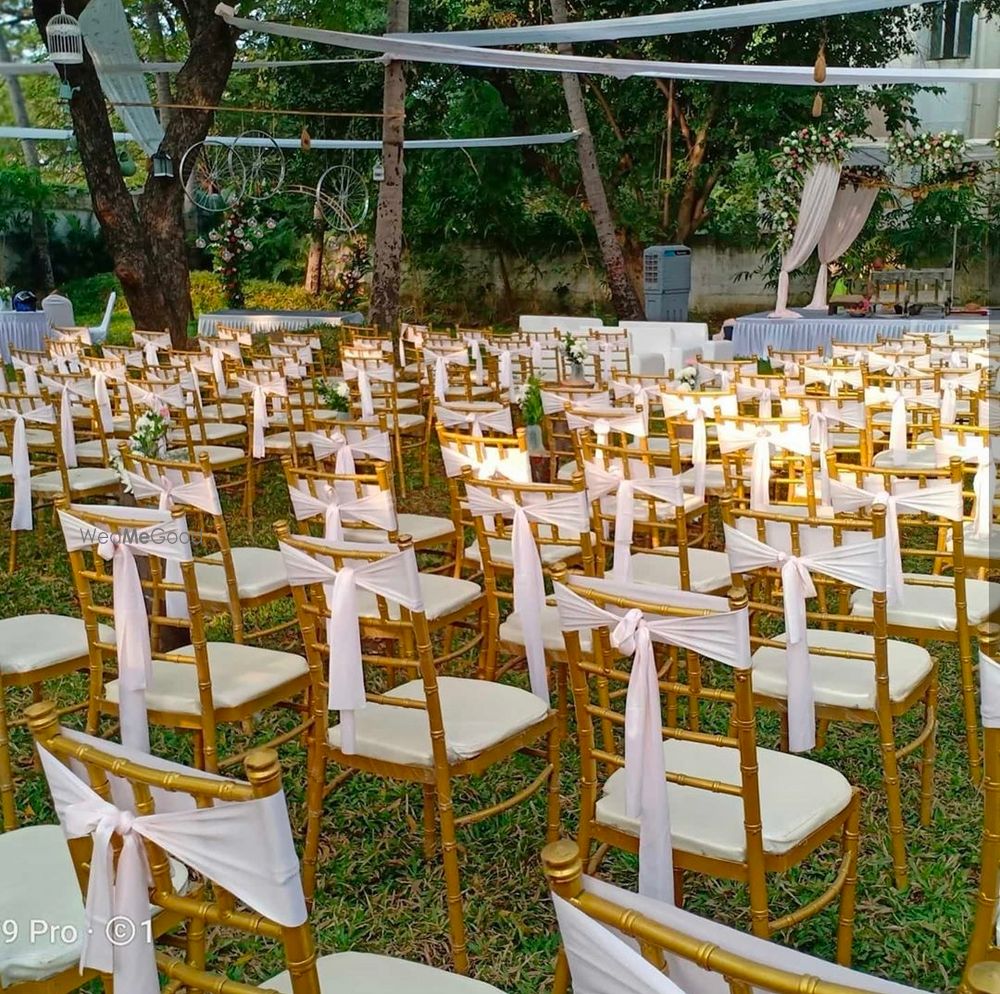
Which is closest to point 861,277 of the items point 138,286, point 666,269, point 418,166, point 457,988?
point 666,269

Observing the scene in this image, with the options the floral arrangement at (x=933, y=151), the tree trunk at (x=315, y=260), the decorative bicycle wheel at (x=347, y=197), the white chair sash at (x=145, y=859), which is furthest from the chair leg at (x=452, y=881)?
the tree trunk at (x=315, y=260)

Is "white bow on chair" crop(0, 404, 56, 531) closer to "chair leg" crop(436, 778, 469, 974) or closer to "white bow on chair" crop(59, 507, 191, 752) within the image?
"white bow on chair" crop(59, 507, 191, 752)

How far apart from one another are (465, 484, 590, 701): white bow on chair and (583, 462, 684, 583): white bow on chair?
448 mm

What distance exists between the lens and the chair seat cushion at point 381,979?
66.4 inches

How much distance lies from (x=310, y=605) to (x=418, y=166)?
54.4 feet

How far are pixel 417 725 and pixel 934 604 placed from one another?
1663mm

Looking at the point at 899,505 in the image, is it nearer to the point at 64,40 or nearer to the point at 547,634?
the point at 547,634

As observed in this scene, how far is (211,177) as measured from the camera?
11.1 metres

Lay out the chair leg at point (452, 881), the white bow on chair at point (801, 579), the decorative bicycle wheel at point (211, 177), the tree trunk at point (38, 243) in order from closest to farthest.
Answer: the chair leg at point (452, 881)
the white bow on chair at point (801, 579)
the decorative bicycle wheel at point (211, 177)
the tree trunk at point (38, 243)

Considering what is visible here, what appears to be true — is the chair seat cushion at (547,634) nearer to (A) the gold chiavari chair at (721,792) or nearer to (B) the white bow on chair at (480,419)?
(A) the gold chiavari chair at (721,792)

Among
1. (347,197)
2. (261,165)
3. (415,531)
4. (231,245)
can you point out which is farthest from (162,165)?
(347,197)

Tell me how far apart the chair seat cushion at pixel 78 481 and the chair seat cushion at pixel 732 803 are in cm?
378

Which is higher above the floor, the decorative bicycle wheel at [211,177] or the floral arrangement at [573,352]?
the decorative bicycle wheel at [211,177]

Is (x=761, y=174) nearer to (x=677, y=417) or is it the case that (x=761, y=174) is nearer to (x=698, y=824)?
(x=677, y=417)
